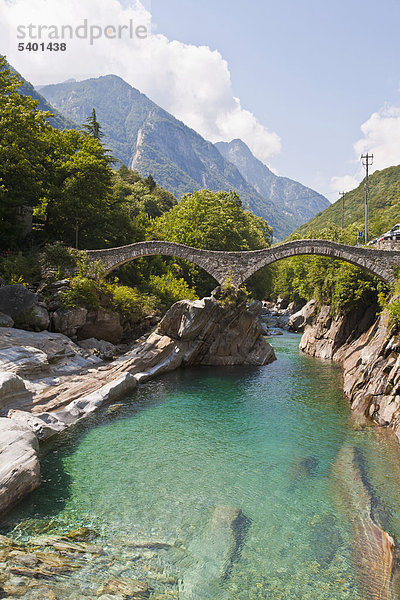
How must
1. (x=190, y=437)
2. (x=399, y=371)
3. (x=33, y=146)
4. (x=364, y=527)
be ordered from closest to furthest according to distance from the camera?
(x=364, y=527) → (x=190, y=437) → (x=399, y=371) → (x=33, y=146)

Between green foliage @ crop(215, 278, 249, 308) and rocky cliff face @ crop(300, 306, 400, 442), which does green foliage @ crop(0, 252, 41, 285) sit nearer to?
green foliage @ crop(215, 278, 249, 308)

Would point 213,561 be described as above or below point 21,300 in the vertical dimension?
below

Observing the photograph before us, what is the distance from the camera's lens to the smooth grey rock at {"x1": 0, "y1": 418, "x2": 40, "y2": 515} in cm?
834

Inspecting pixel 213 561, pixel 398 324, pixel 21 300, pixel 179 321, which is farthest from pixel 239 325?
pixel 213 561

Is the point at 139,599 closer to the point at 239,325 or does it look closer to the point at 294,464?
the point at 294,464

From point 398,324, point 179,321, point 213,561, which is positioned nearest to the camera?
point 213,561

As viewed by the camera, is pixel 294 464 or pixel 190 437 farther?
pixel 190 437

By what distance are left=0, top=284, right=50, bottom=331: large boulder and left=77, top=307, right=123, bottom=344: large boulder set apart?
341cm

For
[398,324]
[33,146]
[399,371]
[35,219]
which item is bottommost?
[399,371]

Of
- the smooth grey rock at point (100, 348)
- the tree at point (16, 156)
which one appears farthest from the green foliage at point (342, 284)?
the tree at point (16, 156)

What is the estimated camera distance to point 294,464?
444 inches

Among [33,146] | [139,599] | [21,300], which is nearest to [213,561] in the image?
[139,599]

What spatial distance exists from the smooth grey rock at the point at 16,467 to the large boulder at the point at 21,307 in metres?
10.6

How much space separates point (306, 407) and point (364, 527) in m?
8.65
